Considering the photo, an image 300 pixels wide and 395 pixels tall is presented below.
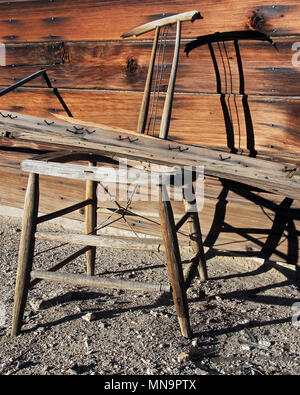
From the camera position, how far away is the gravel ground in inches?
96.1

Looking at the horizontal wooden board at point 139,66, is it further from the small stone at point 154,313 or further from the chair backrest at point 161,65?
the small stone at point 154,313

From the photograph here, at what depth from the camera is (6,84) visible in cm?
393

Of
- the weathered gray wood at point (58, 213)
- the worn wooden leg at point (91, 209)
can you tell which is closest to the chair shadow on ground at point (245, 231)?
the worn wooden leg at point (91, 209)

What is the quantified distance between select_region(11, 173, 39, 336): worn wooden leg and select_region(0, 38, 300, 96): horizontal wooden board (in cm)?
126

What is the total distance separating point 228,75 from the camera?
10.3 ft

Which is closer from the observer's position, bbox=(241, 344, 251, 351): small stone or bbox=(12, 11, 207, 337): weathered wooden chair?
bbox=(12, 11, 207, 337): weathered wooden chair

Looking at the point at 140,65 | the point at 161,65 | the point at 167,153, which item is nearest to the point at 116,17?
the point at 140,65

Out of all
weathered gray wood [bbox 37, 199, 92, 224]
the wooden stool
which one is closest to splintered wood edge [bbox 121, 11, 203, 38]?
the wooden stool

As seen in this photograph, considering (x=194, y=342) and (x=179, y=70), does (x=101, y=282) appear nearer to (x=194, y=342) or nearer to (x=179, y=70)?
(x=194, y=342)

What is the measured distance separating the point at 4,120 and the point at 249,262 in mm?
2107

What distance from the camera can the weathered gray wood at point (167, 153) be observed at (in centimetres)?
235

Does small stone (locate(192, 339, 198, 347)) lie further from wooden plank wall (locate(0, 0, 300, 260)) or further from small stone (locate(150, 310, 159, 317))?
wooden plank wall (locate(0, 0, 300, 260))

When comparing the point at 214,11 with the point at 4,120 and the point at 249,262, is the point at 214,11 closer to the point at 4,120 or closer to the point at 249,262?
the point at 4,120

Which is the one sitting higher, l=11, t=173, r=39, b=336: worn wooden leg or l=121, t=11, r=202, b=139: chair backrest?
l=121, t=11, r=202, b=139: chair backrest
